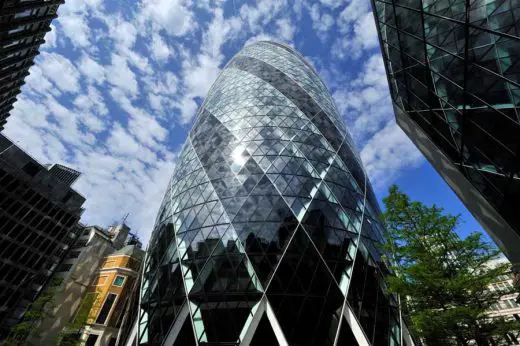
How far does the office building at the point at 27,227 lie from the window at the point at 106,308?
52.3 feet

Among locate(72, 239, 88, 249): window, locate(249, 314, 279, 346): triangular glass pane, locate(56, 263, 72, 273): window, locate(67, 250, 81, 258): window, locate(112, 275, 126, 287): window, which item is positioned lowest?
locate(249, 314, 279, 346): triangular glass pane

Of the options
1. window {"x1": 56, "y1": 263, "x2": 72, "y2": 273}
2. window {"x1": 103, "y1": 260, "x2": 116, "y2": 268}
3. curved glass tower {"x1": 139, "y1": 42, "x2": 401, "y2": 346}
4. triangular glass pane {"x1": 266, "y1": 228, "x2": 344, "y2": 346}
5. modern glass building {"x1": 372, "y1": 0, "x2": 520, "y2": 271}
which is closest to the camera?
modern glass building {"x1": 372, "y1": 0, "x2": 520, "y2": 271}

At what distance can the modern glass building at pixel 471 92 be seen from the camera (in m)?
8.24

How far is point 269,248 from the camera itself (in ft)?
48.0

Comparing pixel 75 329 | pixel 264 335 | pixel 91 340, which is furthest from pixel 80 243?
pixel 264 335

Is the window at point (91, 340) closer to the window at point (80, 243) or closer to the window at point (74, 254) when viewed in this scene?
the window at point (74, 254)

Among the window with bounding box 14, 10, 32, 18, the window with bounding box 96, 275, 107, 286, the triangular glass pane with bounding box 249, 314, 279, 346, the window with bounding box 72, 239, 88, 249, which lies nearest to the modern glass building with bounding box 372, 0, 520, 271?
the triangular glass pane with bounding box 249, 314, 279, 346

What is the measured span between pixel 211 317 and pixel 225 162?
35.4 feet

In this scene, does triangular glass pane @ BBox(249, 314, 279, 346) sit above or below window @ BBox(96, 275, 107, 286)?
below

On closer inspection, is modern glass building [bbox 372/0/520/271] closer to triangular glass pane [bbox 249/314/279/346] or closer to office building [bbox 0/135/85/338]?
triangular glass pane [bbox 249/314/279/346]

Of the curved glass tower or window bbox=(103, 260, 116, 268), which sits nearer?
the curved glass tower

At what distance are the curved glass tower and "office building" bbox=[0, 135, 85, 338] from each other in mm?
32987

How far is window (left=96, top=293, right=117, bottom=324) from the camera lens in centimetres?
3123

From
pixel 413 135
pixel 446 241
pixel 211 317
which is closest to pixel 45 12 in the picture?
pixel 211 317
